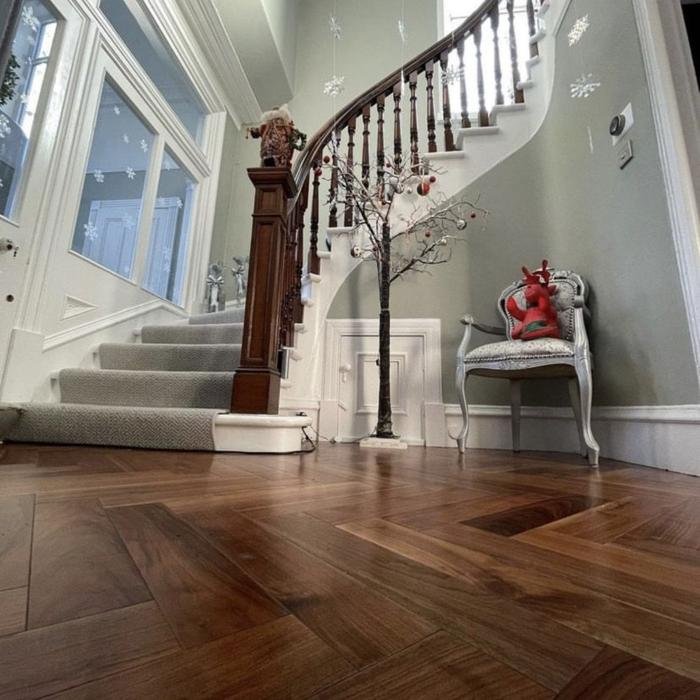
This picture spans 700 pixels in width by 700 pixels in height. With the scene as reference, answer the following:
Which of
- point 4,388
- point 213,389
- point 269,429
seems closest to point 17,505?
point 269,429

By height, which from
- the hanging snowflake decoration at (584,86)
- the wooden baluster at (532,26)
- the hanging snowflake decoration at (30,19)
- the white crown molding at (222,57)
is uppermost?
the white crown molding at (222,57)

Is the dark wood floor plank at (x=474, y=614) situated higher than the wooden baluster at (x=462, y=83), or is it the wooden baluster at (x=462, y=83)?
the wooden baluster at (x=462, y=83)

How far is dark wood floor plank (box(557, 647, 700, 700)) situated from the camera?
216 millimetres

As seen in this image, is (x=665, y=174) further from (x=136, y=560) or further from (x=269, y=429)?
(x=136, y=560)

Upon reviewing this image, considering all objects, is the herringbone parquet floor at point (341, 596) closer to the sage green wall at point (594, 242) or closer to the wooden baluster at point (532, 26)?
the sage green wall at point (594, 242)

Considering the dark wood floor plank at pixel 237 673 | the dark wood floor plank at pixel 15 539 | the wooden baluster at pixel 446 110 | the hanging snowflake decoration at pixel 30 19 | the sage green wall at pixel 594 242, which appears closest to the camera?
the dark wood floor plank at pixel 237 673

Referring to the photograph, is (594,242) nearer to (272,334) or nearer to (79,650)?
(272,334)

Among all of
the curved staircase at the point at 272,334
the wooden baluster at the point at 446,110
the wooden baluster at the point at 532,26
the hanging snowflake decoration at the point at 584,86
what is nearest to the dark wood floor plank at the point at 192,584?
the curved staircase at the point at 272,334

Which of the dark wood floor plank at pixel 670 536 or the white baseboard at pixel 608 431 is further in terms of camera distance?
the white baseboard at pixel 608 431

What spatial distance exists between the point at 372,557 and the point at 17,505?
55 cm

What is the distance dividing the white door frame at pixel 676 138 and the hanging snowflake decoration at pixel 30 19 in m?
2.43

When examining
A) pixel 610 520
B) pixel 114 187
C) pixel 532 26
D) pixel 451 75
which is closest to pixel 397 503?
pixel 610 520

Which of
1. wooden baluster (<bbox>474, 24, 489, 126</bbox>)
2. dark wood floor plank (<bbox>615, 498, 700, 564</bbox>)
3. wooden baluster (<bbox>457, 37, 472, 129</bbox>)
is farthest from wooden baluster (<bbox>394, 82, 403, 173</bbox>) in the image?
dark wood floor plank (<bbox>615, 498, 700, 564</bbox>)

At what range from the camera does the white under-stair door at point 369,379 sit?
1.99 meters
